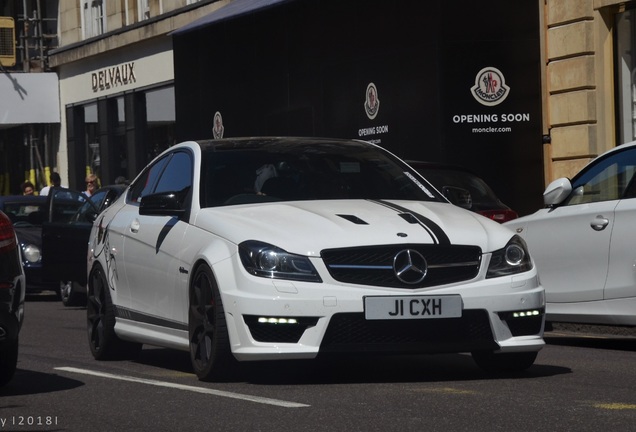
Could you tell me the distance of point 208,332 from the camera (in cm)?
889

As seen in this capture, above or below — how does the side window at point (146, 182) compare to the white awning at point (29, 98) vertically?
below

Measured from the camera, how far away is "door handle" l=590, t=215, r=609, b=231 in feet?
35.6

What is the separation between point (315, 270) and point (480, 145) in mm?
10105

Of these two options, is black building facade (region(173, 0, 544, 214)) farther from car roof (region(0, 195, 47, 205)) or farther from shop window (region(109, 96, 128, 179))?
shop window (region(109, 96, 128, 179))

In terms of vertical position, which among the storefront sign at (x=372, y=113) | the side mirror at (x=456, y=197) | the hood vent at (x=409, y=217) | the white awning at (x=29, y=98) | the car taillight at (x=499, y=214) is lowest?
the car taillight at (x=499, y=214)

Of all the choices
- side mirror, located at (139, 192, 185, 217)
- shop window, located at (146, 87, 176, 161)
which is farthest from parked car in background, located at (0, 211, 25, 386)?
shop window, located at (146, 87, 176, 161)

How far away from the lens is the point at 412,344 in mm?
8508

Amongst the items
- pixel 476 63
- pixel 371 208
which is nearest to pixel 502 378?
pixel 371 208

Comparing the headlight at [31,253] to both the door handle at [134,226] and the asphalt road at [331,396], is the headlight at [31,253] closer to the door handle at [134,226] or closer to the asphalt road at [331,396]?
the asphalt road at [331,396]

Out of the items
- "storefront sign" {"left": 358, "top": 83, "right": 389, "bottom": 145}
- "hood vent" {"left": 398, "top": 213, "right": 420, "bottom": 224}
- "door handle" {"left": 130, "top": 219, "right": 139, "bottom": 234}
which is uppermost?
"storefront sign" {"left": 358, "top": 83, "right": 389, "bottom": 145}

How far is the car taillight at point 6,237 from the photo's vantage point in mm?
8570

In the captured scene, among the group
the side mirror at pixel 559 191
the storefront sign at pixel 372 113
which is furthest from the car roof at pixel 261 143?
the storefront sign at pixel 372 113

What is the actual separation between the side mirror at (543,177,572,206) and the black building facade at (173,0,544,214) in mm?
6695

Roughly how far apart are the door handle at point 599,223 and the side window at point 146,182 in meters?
2.94
